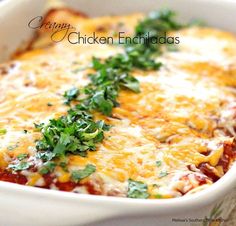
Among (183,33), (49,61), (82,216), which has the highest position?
(183,33)

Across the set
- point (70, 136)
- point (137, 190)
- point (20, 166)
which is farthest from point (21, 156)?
point (137, 190)

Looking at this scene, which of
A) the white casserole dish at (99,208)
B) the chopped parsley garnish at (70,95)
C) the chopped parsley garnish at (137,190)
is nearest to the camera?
the white casserole dish at (99,208)

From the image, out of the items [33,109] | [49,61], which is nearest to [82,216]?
[33,109]

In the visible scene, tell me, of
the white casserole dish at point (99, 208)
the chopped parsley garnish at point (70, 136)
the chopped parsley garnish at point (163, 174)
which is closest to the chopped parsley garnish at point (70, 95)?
the chopped parsley garnish at point (70, 136)

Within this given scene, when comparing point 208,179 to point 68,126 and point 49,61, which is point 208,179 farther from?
point 49,61

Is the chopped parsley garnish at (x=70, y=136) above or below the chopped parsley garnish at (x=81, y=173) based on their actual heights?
above

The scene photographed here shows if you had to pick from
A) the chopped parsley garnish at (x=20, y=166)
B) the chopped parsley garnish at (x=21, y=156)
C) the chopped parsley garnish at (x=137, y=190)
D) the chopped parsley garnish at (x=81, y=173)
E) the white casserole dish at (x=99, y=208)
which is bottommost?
the white casserole dish at (x=99, y=208)

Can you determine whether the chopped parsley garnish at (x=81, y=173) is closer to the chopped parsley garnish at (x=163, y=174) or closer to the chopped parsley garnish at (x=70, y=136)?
the chopped parsley garnish at (x=70, y=136)
